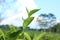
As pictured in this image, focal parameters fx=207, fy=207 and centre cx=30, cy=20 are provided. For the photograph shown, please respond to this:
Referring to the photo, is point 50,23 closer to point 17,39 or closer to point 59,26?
point 59,26

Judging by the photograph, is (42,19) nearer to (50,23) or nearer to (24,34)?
(50,23)

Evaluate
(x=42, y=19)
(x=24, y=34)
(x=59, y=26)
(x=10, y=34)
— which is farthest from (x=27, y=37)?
(x=59, y=26)

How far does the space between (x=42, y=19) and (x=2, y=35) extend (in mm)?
31878

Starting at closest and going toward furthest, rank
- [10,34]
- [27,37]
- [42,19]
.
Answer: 1. [10,34]
2. [27,37]
3. [42,19]

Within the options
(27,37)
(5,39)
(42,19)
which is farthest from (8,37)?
(42,19)

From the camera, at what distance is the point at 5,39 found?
26.3 inches

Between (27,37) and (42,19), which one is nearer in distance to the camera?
(27,37)

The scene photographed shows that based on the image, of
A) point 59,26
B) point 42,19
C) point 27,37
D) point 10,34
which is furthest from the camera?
point 59,26

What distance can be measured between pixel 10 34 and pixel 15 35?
0.02m

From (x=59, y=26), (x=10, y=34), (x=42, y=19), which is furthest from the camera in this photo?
(x=59, y=26)

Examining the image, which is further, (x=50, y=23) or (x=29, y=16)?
(x=50, y=23)

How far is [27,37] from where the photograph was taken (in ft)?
2.53

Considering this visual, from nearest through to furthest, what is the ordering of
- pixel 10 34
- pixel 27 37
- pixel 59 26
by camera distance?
pixel 10 34, pixel 27 37, pixel 59 26

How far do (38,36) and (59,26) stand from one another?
4011cm
